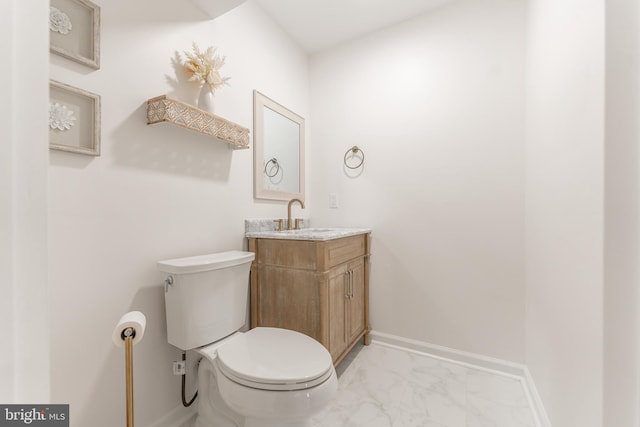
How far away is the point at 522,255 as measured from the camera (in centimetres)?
168

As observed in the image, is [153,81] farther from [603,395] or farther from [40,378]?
[603,395]

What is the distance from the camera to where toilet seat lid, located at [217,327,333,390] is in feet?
3.17

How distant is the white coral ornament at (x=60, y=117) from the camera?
3.01 feet

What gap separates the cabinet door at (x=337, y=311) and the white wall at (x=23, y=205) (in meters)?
1.24

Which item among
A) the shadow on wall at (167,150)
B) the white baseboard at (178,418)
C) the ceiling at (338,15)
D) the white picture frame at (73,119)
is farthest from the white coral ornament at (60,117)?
the ceiling at (338,15)

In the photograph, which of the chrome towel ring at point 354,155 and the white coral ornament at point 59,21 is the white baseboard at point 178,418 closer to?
the white coral ornament at point 59,21

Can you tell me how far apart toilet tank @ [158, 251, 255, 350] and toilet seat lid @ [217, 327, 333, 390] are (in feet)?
0.36

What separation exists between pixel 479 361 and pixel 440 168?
1.29 metres

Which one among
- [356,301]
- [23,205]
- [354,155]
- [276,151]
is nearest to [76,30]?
[23,205]

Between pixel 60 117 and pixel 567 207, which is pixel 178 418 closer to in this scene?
pixel 60 117

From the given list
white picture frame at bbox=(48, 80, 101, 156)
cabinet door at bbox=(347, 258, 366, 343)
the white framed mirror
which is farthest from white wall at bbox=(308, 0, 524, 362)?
white picture frame at bbox=(48, 80, 101, 156)

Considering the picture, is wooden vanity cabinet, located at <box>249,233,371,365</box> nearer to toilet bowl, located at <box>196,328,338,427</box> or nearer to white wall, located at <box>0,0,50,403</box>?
toilet bowl, located at <box>196,328,338,427</box>

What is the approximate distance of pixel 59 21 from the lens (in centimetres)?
94

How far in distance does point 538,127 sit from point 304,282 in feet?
4.83
